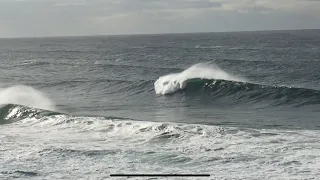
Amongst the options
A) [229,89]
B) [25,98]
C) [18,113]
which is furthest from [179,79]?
[18,113]

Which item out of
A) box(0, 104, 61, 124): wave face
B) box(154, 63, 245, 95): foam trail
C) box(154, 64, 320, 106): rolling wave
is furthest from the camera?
box(154, 63, 245, 95): foam trail

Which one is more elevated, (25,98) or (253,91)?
(253,91)

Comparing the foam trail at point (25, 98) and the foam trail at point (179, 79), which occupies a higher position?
the foam trail at point (179, 79)

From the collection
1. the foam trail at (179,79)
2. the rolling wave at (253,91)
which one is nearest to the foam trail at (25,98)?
the foam trail at (179,79)

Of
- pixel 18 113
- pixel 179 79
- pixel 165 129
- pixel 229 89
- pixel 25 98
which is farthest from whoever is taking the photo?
pixel 179 79

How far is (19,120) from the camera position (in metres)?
25.0

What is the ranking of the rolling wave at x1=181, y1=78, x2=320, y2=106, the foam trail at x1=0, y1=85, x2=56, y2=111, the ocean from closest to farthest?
the ocean, the rolling wave at x1=181, y1=78, x2=320, y2=106, the foam trail at x1=0, y1=85, x2=56, y2=111

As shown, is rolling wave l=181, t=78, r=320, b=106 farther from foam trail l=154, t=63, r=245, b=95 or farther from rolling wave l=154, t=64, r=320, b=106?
foam trail l=154, t=63, r=245, b=95

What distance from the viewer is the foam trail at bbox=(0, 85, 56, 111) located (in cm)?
3020

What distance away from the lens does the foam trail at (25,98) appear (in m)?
30.2

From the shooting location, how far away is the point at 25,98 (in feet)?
108

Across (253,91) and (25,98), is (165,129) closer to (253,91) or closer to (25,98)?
(253,91)

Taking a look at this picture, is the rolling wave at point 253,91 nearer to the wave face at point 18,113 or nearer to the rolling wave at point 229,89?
the rolling wave at point 229,89

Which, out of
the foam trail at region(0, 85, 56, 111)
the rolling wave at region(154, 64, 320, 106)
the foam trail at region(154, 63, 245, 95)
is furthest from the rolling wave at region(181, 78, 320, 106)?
the foam trail at region(0, 85, 56, 111)
